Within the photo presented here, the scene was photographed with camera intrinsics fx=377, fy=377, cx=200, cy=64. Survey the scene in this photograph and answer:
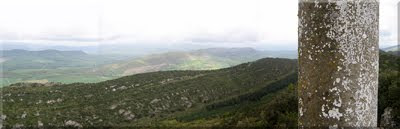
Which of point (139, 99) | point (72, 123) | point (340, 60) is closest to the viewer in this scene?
point (340, 60)

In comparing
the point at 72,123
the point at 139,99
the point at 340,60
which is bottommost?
the point at 72,123

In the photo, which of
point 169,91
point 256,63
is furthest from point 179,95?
point 256,63

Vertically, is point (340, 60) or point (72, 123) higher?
point (340, 60)

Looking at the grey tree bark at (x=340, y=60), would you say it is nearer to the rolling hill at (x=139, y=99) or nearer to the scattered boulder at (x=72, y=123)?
the rolling hill at (x=139, y=99)

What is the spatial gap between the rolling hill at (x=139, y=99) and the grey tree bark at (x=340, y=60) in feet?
213

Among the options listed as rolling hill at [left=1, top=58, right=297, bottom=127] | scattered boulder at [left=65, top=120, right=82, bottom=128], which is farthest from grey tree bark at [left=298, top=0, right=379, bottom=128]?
scattered boulder at [left=65, top=120, right=82, bottom=128]

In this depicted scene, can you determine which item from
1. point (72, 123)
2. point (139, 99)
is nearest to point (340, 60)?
point (72, 123)

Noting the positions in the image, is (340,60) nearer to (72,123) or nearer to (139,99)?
(72,123)

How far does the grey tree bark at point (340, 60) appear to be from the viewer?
126 inches

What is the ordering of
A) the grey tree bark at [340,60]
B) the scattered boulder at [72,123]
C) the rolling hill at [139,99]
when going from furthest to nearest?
the rolling hill at [139,99]
the scattered boulder at [72,123]
the grey tree bark at [340,60]

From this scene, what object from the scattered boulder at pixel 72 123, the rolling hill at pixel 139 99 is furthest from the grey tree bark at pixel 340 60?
the scattered boulder at pixel 72 123

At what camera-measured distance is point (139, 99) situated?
90000 mm

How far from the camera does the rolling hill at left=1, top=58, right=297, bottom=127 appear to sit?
7206 cm

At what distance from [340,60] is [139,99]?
8857 cm
